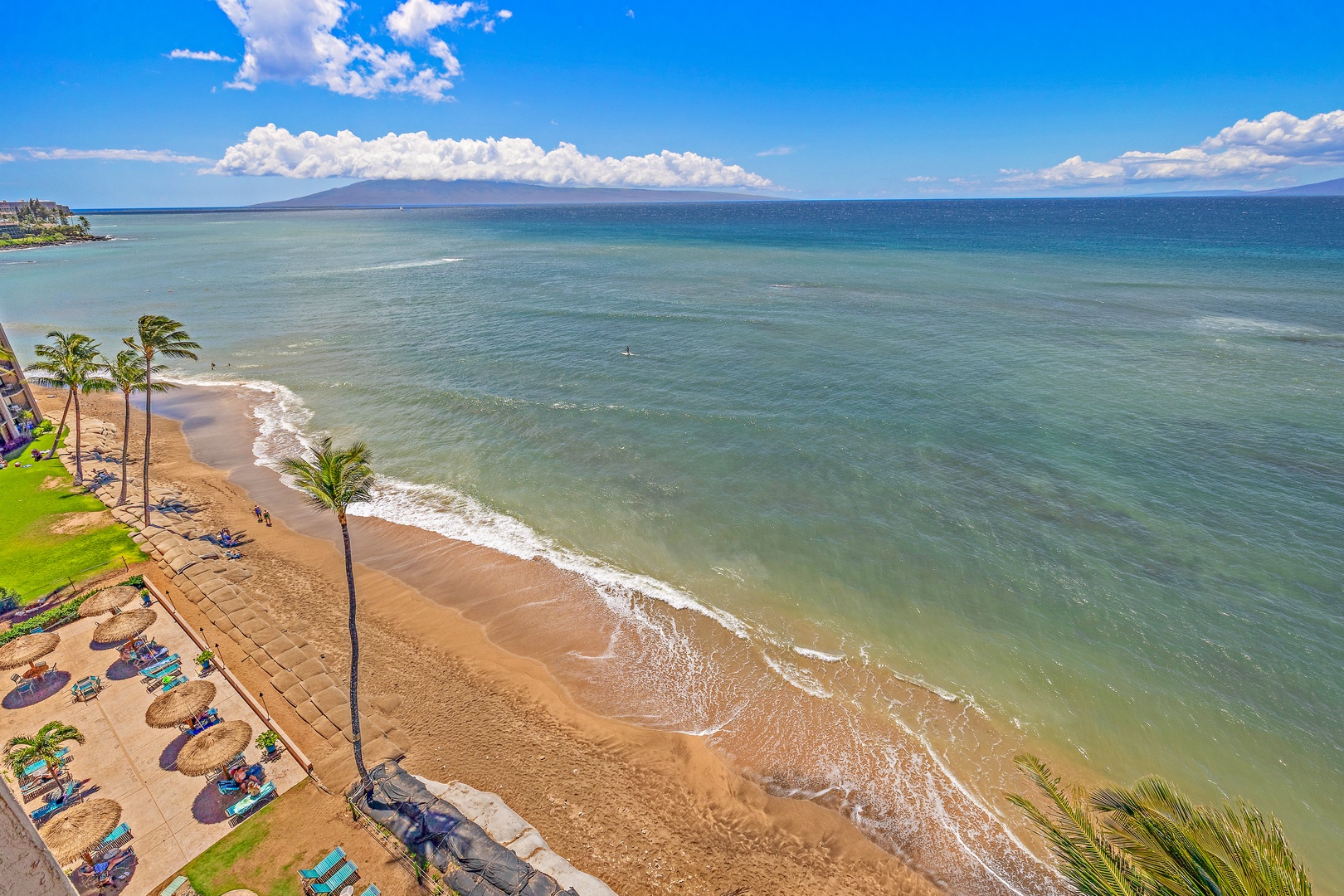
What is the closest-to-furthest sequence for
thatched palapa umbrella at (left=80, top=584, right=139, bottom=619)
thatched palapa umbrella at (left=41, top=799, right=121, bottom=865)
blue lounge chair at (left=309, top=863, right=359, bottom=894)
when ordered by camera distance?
blue lounge chair at (left=309, top=863, right=359, bottom=894), thatched palapa umbrella at (left=41, top=799, right=121, bottom=865), thatched palapa umbrella at (left=80, top=584, right=139, bottom=619)

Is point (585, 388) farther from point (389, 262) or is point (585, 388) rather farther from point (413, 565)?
point (389, 262)

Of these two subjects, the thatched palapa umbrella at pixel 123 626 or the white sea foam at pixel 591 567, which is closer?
the white sea foam at pixel 591 567

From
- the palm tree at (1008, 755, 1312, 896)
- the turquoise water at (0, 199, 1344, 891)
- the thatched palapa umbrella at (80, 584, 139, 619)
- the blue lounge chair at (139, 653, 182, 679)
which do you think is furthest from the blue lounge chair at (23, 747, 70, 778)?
the palm tree at (1008, 755, 1312, 896)

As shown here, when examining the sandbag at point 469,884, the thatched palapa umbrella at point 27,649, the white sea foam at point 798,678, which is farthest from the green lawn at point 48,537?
the white sea foam at point 798,678

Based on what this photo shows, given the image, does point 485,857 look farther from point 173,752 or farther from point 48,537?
point 48,537

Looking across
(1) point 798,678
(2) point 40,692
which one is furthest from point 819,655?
(2) point 40,692

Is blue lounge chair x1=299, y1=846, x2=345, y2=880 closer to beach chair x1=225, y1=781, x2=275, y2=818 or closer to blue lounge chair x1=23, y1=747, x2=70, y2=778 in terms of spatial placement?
beach chair x1=225, y1=781, x2=275, y2=818

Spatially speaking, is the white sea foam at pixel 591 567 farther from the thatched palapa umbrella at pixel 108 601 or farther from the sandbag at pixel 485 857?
the thatched palapa umbrella at pixel 108 601
